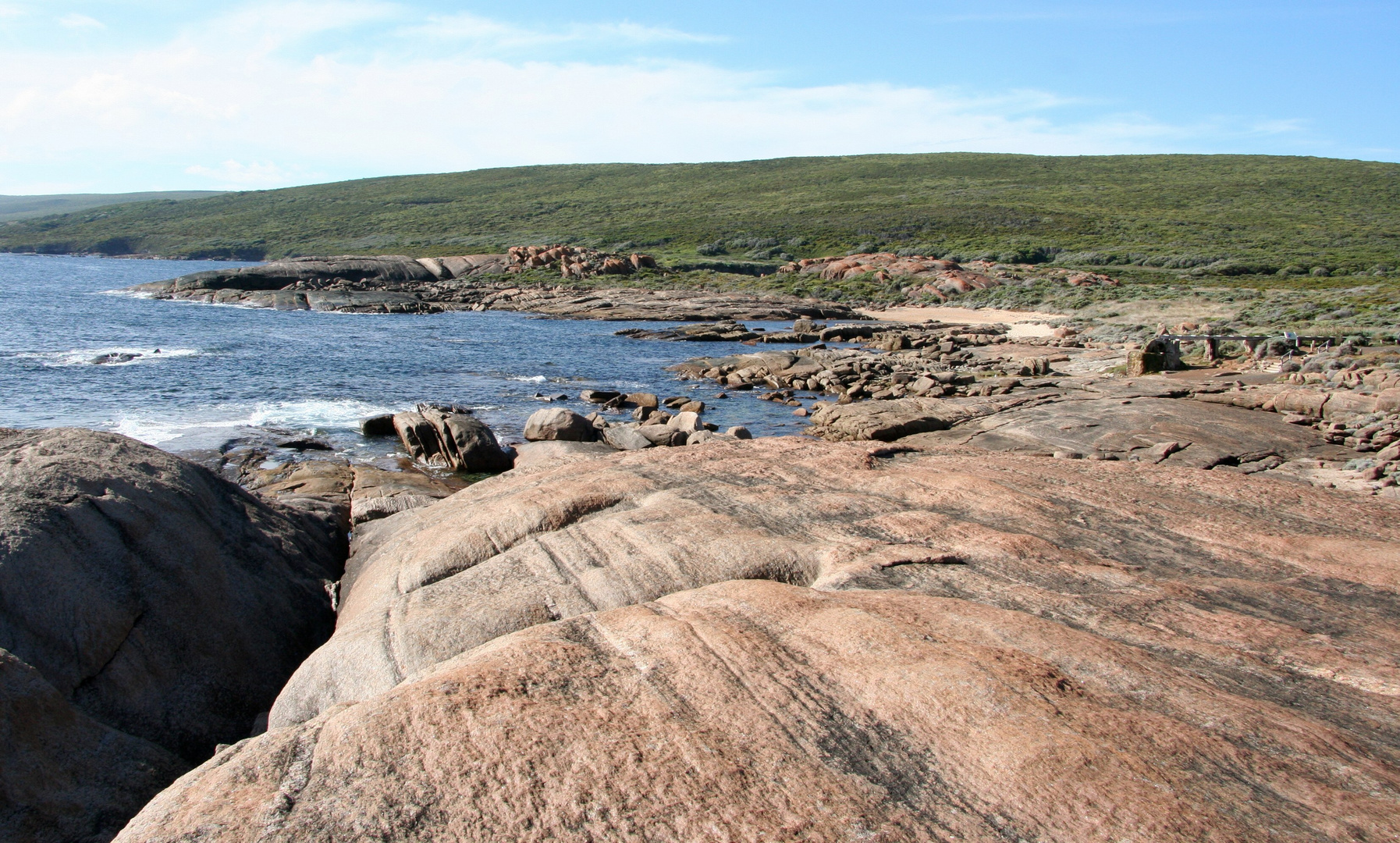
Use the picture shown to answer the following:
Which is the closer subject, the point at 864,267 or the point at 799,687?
the point at 799,687

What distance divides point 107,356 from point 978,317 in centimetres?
5063

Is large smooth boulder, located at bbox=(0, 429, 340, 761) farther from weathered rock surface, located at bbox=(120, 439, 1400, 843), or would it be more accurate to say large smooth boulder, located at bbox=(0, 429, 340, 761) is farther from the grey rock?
the grey rock

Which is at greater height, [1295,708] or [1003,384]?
[1295,708]

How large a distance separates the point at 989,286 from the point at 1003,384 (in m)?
43.0

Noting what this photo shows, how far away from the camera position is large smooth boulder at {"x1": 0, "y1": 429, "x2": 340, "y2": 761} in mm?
7793

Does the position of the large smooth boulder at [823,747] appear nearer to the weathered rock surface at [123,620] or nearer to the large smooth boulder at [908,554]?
the large smooth boulder at [908,554]

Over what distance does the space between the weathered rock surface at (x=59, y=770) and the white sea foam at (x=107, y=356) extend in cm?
3720

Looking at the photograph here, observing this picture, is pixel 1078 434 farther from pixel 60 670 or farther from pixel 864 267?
pixel 864 267

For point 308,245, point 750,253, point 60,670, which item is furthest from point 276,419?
point 308,245

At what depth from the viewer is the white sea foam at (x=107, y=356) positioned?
37.9m

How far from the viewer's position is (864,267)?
7900cm

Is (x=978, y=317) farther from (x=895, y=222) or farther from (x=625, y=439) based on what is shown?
(x=895, y=222)

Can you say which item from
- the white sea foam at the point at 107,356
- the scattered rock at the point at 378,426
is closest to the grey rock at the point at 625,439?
the scattered rock at the point at 378,426

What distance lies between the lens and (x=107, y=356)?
3906 cm
